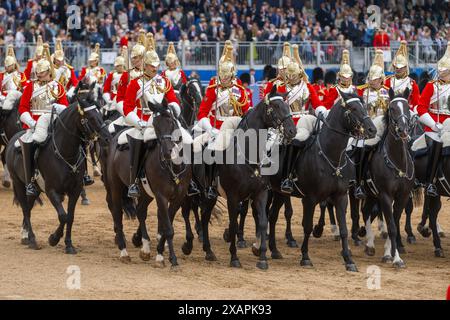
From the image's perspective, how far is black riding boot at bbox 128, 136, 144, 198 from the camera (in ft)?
40.0

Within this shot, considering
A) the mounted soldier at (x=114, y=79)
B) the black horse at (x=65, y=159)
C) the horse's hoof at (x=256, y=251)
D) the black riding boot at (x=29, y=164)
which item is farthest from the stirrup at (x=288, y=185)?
the mounted soldier at (x=114, y=79)

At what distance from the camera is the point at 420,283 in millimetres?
11227

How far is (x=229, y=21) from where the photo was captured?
101ft

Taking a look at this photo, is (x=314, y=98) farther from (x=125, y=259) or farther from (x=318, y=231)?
(x=125, y=259)

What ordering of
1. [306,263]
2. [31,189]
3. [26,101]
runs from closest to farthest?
[306,263] < [31,189] < [26,101]

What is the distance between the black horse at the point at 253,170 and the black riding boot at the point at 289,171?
24cm

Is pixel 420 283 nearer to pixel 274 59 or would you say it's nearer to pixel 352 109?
pixel 352 109

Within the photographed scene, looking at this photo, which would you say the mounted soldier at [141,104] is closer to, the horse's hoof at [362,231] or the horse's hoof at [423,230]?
the horse's hoof at [362,231]

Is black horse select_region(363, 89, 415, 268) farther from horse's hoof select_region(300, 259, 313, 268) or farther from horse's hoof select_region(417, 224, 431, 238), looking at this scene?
horse's hoof select_region(417, 224, 431, 238)

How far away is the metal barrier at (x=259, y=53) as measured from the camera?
2622 cm

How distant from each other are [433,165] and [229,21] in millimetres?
18286

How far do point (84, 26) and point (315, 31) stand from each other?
6418 millimetres

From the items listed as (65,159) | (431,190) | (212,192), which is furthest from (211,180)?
(431,190)
